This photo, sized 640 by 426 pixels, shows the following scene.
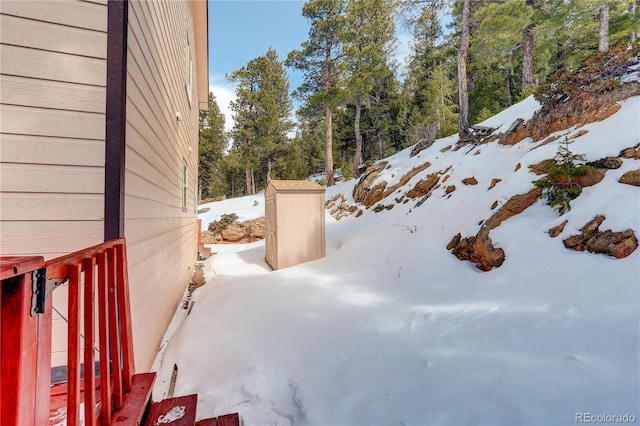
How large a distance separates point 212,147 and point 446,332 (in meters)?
23.5

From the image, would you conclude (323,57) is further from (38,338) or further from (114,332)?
(38,338)

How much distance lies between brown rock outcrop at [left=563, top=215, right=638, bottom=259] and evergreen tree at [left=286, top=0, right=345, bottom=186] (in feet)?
45.2

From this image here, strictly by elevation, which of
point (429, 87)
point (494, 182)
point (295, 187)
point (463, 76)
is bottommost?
point (494, 182)

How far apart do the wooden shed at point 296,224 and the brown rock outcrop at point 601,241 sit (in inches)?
187

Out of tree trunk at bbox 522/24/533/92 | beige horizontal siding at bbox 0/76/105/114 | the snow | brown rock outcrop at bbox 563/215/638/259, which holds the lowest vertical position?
the snow

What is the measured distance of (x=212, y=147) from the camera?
22922mm

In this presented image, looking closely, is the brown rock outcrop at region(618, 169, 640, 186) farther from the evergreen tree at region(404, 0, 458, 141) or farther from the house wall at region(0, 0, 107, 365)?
the evergreen tree at region(404, 0, 458, 141)

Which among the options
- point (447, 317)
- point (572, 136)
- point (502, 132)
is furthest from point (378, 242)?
point (502, 132)

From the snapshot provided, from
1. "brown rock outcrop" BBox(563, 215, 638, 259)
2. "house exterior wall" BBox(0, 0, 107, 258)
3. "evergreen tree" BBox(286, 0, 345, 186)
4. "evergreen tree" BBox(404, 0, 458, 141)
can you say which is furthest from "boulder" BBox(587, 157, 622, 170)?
"evergreen tree" BBox(286, 0, 345, 186)

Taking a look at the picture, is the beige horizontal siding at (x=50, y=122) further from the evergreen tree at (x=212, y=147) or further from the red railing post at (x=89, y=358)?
the evergreen tree at (x=212, y=147)

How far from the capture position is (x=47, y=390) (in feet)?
2.93

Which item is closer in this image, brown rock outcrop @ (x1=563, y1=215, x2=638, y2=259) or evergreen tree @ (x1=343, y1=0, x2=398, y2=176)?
brown rock outcrop @ (x1=563, y1=215, x2=638, y2=259)

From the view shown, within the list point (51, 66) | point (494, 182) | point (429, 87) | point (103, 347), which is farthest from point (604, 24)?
point (103, 347)

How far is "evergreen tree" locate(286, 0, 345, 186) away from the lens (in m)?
15.3
